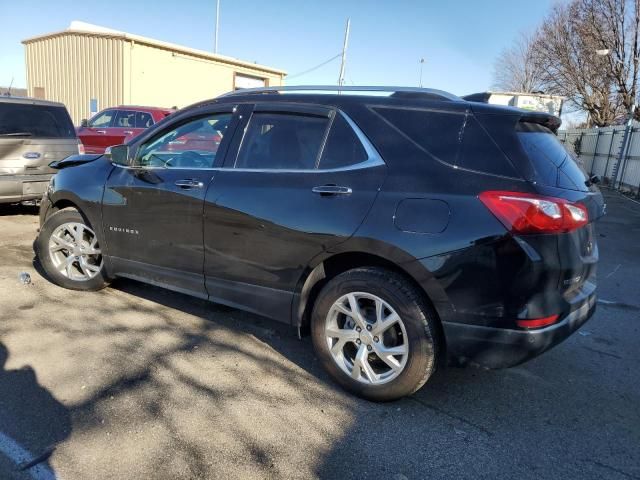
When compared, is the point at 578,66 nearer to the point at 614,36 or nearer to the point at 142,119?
the point at 614,36

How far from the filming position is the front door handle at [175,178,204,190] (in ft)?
12.3

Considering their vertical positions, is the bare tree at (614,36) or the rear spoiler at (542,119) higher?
the bare tree at (614,36)

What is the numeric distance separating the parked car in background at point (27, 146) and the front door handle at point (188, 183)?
4.86 m

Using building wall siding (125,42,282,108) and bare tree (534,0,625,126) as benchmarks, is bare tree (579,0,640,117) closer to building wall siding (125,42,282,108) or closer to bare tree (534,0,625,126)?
bare tree (534,0,625,126)

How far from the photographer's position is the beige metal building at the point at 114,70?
73.9ft

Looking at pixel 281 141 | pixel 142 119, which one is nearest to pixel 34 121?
pixel 281 141

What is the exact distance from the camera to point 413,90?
129 inches

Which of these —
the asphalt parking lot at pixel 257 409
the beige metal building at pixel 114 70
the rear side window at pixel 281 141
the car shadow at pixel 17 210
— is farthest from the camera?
the beige metal building at pixel 114 70

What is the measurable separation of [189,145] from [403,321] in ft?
7.48

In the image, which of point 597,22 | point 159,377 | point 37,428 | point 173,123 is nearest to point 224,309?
point 159,377

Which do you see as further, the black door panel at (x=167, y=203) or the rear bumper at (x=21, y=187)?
the rear bumper at (x=21, y=187)

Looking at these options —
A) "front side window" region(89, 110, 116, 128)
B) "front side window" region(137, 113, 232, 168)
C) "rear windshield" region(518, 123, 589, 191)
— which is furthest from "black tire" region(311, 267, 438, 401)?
"front side window" region(89, 110, 116, 128)

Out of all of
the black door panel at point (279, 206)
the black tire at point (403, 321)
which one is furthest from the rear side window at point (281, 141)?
the black tire at point (403, 321)

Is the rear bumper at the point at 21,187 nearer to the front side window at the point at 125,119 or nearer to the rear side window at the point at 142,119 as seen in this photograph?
the rear side window at the point at 142,119
